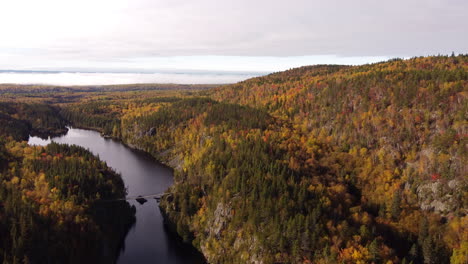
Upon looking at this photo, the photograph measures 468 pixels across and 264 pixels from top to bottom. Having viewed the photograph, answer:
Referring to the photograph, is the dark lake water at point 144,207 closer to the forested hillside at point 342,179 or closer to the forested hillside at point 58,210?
the forested hillside at point 58,210

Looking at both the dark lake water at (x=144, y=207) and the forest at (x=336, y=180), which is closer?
the forest at (x=336, y=180)

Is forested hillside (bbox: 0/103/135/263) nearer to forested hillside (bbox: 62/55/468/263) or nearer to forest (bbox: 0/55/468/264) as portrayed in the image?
forest (bbox: 0/55/468/264)

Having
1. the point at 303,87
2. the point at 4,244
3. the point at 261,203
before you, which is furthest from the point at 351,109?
the point at 4,244

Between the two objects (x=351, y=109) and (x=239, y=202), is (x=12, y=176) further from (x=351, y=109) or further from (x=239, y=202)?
(x=351, y=109)

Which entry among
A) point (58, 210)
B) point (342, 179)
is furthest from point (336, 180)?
point (58, 210)

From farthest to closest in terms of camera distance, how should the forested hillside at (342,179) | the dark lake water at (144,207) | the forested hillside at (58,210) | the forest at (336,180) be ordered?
the dark lake water at (144,207) < the forest at (336,180) < the forested hillside at (342,179) < the forested hillside at (58,210)

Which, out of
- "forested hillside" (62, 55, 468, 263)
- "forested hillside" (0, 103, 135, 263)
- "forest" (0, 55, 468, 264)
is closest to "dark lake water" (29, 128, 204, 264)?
"forest" (0, 55, 468, 264)

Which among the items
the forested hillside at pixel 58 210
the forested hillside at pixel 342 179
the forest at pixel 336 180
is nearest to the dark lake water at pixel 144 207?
the forest at pixel 336 180
